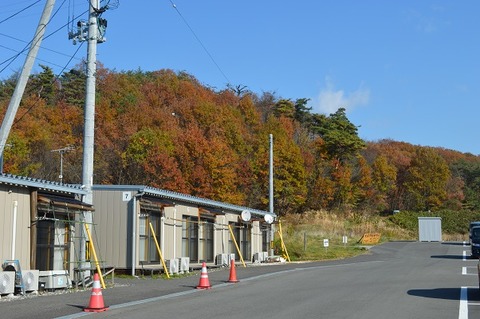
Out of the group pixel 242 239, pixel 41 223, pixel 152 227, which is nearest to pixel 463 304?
pixel 41 223

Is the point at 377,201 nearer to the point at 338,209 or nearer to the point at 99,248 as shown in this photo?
the point at 338,209

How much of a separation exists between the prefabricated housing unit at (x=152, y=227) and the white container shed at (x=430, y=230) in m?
42.4

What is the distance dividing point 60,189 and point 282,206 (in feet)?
183

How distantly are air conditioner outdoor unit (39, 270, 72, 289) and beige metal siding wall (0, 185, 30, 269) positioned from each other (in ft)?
2.07

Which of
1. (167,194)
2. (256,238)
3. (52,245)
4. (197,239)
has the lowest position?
(256,238)

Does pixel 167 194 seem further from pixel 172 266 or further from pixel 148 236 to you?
pixel 172 266

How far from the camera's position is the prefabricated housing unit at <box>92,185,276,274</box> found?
2459cm

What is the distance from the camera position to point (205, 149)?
62.1 metres

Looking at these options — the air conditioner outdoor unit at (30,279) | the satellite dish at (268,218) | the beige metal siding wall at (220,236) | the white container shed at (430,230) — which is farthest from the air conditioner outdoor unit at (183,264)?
the white container shed at (430,230)

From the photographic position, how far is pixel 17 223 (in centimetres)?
1794

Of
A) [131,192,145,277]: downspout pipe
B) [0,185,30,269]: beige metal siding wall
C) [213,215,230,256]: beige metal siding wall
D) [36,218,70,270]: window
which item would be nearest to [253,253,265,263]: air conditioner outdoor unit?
[213,215,230,256]: beige metal siding wall

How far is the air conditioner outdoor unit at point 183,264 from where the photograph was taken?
26844 millimetres

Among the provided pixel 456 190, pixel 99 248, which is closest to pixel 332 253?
pixel 99 248

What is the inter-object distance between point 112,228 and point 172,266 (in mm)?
2986
